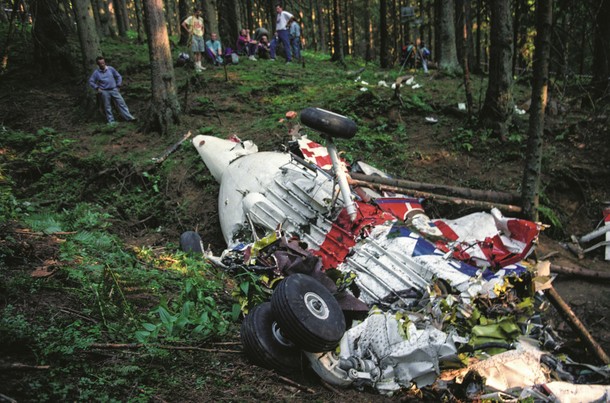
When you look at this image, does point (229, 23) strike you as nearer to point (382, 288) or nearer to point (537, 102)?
point (537, 102)

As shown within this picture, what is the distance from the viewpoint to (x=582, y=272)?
5797 mm

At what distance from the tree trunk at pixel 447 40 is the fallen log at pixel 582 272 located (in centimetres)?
976

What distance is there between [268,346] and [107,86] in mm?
9028

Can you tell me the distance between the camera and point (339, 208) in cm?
522

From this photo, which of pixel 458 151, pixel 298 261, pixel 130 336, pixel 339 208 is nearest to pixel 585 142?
pixel 458 151

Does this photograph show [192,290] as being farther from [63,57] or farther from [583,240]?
[63,57]

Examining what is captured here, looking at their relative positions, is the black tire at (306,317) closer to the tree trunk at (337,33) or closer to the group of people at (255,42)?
the group of people at (255,42)

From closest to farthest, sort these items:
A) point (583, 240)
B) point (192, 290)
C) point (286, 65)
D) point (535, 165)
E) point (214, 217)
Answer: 1. point (192, 290)
2. point (535, 165)
3. point (583, 240)
4. point (214, 217)
5. point (286, 65)

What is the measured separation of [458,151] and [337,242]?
4.72 m

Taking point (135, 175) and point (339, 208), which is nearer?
point (339, 208)

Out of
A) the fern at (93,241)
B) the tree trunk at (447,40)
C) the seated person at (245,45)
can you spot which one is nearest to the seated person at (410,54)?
the tree trunk at (447,40)

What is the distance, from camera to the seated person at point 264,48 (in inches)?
682

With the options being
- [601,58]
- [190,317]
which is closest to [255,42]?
[601,58]

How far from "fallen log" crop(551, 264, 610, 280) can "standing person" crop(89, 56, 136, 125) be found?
9.58m
